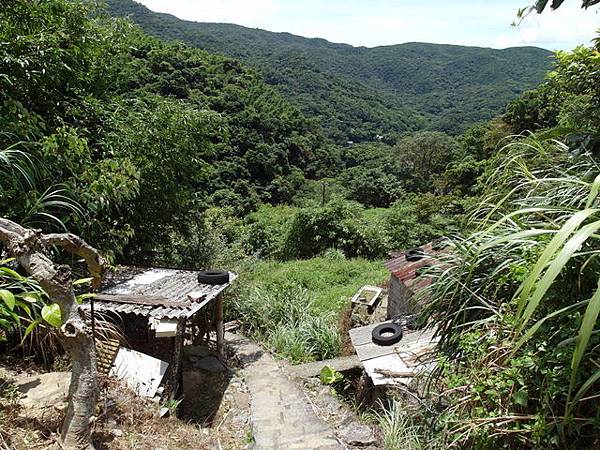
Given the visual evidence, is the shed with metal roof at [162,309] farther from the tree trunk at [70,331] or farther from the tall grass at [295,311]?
the tree trunk at [70,331]

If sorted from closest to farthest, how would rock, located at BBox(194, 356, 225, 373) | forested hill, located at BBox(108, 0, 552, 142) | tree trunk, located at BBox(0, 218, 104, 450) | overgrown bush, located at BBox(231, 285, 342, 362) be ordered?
tree trunk, located at BBox(0, 218, 104, 450) < rock, located at BBox(194, 356, 225, 373) < overgrown bush, located at BBox(231, 285, 342, 362) < forested hill, located at BBox(108, 0, 552, 142)

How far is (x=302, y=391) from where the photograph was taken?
587 centimetres

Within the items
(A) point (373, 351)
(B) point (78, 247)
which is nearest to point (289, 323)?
(A) point (373, 351)

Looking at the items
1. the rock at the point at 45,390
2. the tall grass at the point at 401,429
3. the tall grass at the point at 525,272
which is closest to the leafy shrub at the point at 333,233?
the tall grass at the point at 401,429

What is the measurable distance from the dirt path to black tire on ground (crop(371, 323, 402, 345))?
3.63 feet

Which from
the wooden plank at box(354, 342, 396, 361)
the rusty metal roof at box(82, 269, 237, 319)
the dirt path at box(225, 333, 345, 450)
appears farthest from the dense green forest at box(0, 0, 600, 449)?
the wooden plank at box(354, 342, 396, 361)

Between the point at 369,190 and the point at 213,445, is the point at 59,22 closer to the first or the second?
the point at 213,445

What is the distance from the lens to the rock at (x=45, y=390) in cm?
343

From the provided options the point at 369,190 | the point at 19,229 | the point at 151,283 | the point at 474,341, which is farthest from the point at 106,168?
the point at 369,190

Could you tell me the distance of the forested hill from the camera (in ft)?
250

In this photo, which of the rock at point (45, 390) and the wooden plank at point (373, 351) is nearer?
the rock at point (45, 390)

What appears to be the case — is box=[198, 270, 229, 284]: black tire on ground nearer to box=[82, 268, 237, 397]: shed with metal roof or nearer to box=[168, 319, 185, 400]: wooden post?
box=[82, 268, 237, 397]: shed with metal roof

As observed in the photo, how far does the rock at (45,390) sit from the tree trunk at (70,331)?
24.7 inches

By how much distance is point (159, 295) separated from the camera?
17.9 feet
